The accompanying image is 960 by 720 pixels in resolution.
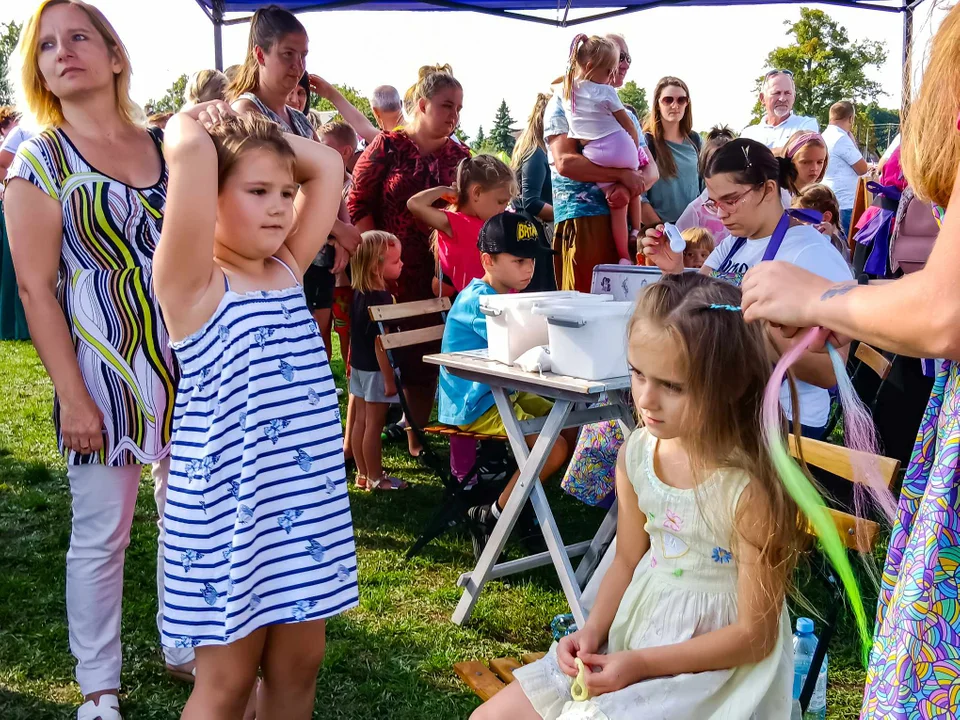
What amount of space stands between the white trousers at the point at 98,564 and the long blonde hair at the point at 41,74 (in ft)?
3.10

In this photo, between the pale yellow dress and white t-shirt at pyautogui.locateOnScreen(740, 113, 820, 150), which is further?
white t-shirt at pyautogui.locateOnScreen(740, 113, 820, 150)

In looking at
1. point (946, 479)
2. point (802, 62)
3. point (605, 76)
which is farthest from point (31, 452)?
point (802, 62)

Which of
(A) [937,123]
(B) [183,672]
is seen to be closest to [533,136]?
(B) [183,672]

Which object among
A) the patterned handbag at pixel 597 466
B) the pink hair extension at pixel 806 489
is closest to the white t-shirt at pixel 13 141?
the patterned handbag at pixel 597 466

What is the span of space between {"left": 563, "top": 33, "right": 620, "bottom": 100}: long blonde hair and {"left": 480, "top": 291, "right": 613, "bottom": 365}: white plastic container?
231 centimetres

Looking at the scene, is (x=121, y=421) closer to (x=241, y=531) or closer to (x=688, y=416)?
(x=241, y=531)

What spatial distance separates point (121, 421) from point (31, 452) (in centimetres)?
340

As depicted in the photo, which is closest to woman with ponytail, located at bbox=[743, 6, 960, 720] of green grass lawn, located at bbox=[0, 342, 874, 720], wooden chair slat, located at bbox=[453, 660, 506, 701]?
wooden chair slat, located at bbox=[453, 660, 506, 701]

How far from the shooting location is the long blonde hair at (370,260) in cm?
442

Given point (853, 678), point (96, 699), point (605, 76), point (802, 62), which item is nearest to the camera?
point (96, 699)

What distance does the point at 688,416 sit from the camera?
170 centimetres

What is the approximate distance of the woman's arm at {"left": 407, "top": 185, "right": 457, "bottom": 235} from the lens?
4523 mm

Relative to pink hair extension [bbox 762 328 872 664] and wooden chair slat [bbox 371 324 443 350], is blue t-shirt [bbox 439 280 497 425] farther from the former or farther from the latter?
pink hair extension [bbox 762 328 872 664]

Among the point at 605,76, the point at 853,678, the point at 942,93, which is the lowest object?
the point at 853,678
